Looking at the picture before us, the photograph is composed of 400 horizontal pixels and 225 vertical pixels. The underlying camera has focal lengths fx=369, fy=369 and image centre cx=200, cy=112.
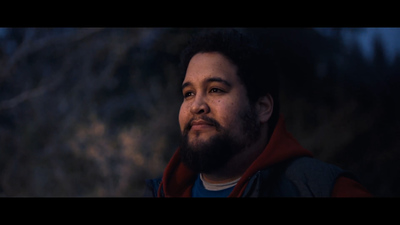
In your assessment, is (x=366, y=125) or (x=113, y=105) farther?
(x=113, y=105)

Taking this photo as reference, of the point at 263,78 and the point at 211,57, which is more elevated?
the point at 211,57

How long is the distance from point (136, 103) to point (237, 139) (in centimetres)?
110

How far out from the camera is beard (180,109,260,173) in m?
3.12

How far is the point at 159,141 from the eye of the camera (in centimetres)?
357

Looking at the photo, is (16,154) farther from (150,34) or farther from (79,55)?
(150,34)

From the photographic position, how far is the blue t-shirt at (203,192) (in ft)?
10.4

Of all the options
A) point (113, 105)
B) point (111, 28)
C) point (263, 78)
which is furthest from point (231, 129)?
point (111, 28)

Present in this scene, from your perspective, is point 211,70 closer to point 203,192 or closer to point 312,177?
point 203,192

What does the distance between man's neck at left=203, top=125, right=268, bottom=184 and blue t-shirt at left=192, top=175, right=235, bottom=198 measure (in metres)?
0.09

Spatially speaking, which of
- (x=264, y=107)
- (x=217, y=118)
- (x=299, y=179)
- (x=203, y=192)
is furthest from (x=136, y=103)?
(x=299, y=179)

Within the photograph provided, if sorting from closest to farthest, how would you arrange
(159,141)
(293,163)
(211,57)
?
(293,163) → (211,57) → (159,141)

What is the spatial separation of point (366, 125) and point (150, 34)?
2.21 meters

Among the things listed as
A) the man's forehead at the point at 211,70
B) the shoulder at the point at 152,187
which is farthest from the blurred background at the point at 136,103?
the man's forehead at the point at 211,70

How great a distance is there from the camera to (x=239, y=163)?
124 inches
